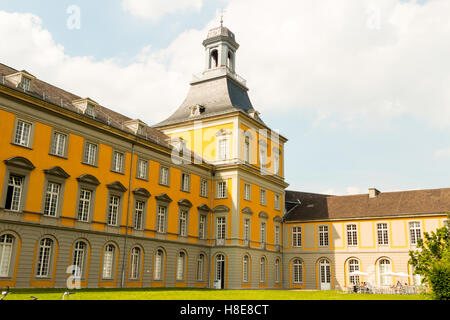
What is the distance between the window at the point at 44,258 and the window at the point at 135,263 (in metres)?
7.08

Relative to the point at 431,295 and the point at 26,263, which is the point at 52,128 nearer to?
the point at 26,263

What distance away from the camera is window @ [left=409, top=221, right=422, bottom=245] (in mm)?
42966

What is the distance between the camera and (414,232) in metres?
43.2

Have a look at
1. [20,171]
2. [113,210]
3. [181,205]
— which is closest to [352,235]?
[181,205]

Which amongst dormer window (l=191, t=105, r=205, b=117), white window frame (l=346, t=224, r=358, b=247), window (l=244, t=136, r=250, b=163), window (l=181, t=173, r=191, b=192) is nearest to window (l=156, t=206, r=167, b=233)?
window (l=181, t=173, r=191, b=192)

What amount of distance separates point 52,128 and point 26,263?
8.30 meters

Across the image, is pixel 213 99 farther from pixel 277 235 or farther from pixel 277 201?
pixel 277 235

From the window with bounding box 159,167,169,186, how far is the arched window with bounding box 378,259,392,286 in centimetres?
2252

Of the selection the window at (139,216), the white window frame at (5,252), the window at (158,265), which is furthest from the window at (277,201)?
the white window frame at (5,252)

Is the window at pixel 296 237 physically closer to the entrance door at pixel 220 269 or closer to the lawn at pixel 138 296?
the entrance door at pixel 220 269

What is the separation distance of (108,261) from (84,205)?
4.43 m

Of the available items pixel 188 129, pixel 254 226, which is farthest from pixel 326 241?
pixel 188 129
